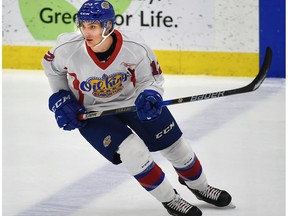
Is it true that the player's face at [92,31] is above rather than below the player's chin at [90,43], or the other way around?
above

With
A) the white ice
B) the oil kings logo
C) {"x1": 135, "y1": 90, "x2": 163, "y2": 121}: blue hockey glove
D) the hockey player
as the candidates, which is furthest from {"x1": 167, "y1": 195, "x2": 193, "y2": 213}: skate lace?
the oil kings logo

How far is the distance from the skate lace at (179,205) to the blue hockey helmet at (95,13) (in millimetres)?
734

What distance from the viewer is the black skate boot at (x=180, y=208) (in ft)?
11.3

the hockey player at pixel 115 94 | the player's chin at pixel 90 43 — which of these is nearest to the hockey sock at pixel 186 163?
the hockey player at pixel 115 94

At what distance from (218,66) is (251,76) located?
0.24 m

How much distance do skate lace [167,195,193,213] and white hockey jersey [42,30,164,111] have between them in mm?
418

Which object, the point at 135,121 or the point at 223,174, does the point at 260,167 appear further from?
the point at 135,121

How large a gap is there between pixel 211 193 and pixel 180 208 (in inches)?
8.8

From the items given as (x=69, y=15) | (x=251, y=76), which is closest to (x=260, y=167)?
(x=251, y=76)

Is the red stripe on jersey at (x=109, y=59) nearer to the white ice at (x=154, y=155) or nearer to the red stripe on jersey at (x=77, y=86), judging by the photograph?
the red stripe on jersey at (x=77, y=86)

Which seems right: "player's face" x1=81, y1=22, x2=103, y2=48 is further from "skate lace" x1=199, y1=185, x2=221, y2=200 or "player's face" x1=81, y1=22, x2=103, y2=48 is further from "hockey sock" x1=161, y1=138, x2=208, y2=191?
"skate lace" x1=199, y1=185, x2=221, y2=200

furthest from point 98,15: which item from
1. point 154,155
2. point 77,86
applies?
point 154,155

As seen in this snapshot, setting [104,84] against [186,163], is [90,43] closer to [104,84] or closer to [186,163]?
[104,84]

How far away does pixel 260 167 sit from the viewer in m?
4.16
